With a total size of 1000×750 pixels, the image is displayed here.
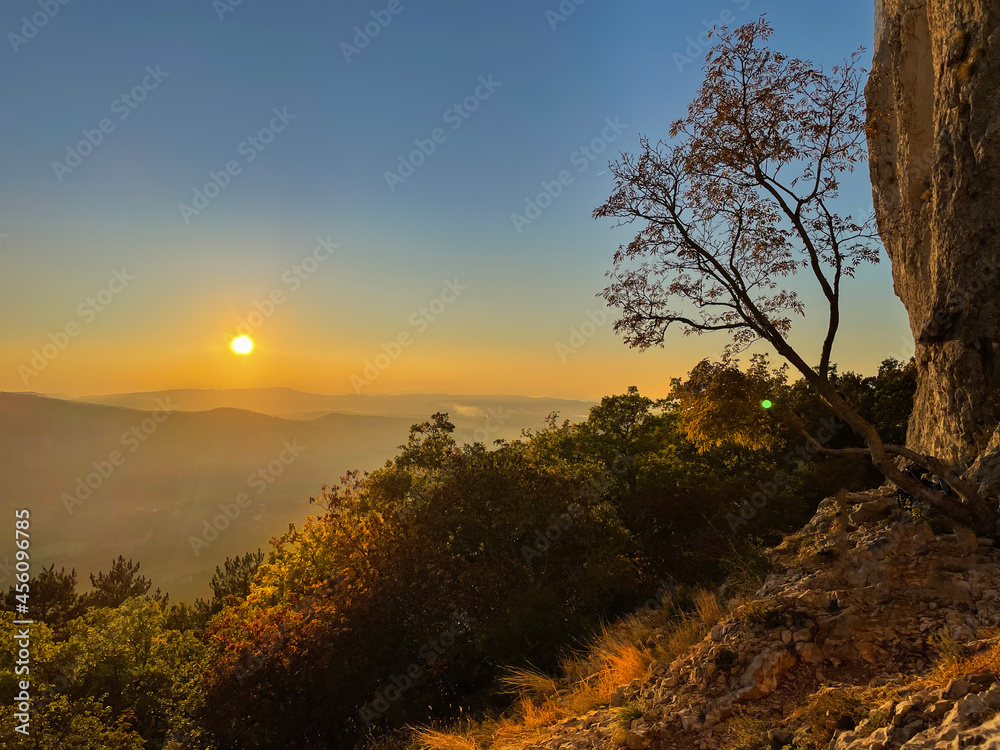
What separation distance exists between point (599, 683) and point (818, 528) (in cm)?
554

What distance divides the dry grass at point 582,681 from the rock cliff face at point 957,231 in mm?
8270

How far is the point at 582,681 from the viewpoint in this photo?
10125 millimetres

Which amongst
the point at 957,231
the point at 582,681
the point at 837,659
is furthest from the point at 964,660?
the point at 957,231

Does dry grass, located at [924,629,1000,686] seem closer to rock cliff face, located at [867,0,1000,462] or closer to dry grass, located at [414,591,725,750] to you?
dry grass, located at [414,591,725,750]

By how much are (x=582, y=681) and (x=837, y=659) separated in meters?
4.60

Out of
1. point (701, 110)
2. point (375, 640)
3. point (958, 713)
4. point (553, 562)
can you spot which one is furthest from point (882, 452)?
point (375, 640)

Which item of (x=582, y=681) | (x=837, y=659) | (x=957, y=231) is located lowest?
(x=582, y=681)

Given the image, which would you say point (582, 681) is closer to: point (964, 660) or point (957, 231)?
point (964, 660)

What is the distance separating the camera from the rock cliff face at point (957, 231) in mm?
13336

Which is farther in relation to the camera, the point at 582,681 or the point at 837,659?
the point at 582,681

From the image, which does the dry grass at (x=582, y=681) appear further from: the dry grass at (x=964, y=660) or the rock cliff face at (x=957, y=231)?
the rock cliff face at (x=957, y=231)

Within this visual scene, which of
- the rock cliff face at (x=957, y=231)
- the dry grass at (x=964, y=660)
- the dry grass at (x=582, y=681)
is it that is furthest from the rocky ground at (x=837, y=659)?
the rock cliff face at (x=957, y=231)

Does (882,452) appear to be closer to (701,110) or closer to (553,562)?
(701,110)

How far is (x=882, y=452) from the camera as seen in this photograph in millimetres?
9719
